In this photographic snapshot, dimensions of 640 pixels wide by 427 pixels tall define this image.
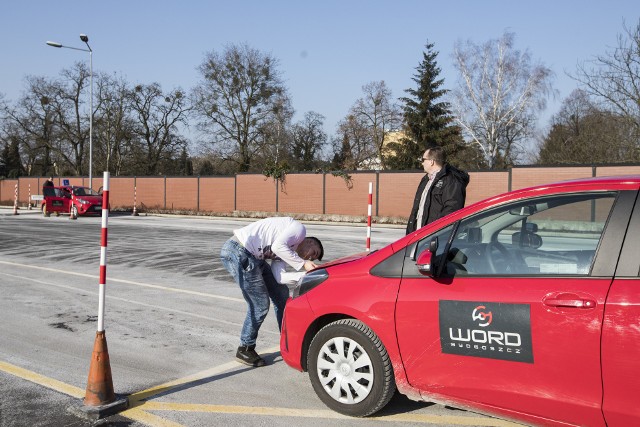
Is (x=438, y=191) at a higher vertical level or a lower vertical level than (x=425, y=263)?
higher

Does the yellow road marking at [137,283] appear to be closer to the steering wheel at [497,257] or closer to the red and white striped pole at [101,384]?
the red and white striped pole at [101,384]

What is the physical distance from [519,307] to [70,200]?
97.2 feet

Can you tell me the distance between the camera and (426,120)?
152 feet

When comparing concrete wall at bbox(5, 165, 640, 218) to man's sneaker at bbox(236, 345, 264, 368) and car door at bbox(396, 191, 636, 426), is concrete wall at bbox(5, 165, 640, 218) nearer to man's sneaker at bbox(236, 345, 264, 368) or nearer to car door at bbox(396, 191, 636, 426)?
man's sneaker at bbox(236, 345, 264, 368)

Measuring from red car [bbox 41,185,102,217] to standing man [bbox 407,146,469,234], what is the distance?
25797 mm

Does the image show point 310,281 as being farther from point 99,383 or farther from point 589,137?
point 589,137

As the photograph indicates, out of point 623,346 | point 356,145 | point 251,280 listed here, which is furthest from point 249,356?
point 356,145

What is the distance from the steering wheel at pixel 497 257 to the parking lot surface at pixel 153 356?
44.8 inches

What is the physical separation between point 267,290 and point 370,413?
1694 mm

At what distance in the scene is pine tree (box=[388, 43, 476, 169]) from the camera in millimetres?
46031

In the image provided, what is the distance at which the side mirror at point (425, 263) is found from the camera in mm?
3553

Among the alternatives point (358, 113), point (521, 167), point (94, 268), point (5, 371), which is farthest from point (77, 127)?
point (5, 371)

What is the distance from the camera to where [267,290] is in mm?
5191

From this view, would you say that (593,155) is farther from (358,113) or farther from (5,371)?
(5,371)
